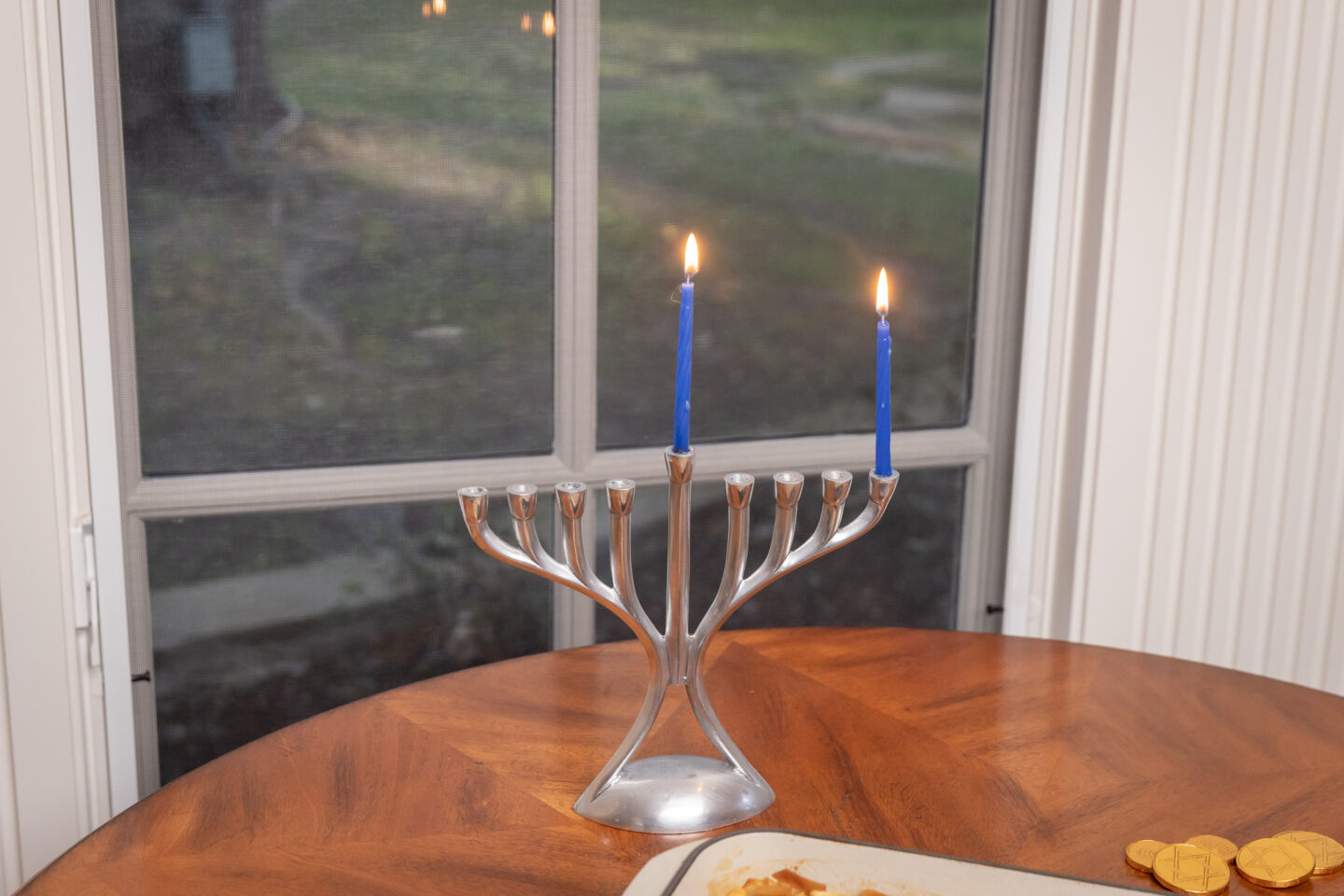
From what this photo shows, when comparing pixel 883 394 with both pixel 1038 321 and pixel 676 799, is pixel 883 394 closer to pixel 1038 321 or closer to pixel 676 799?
pixel 676 799

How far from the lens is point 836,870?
28.7 inches

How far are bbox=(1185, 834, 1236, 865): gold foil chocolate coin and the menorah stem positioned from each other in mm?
384

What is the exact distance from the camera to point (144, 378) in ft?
4.81

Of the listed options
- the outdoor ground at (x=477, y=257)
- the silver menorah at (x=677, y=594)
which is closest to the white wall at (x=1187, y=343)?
the outdoor ground at (x=477, y=257)

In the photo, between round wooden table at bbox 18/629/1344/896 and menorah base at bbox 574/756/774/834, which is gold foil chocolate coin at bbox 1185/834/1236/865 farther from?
menorah base at bbox 574/756/774/834

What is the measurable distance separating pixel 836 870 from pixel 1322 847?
36 cm

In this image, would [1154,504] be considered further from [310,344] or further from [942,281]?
→ [310,344]

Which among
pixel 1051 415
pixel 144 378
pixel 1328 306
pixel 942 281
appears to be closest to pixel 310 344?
pixel 144 378

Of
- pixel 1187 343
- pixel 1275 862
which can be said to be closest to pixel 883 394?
pixel 1275 862

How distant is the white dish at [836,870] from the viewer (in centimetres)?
70

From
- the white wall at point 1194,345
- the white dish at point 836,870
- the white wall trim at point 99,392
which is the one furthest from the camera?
the white wall at point 1194,345

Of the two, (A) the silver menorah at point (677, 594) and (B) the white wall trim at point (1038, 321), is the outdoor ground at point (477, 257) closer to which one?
(B) the white wall trim at point (1038, 321)

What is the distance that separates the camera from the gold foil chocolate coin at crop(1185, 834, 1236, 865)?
2.71 ft

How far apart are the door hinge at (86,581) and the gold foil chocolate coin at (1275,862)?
1226 mm
